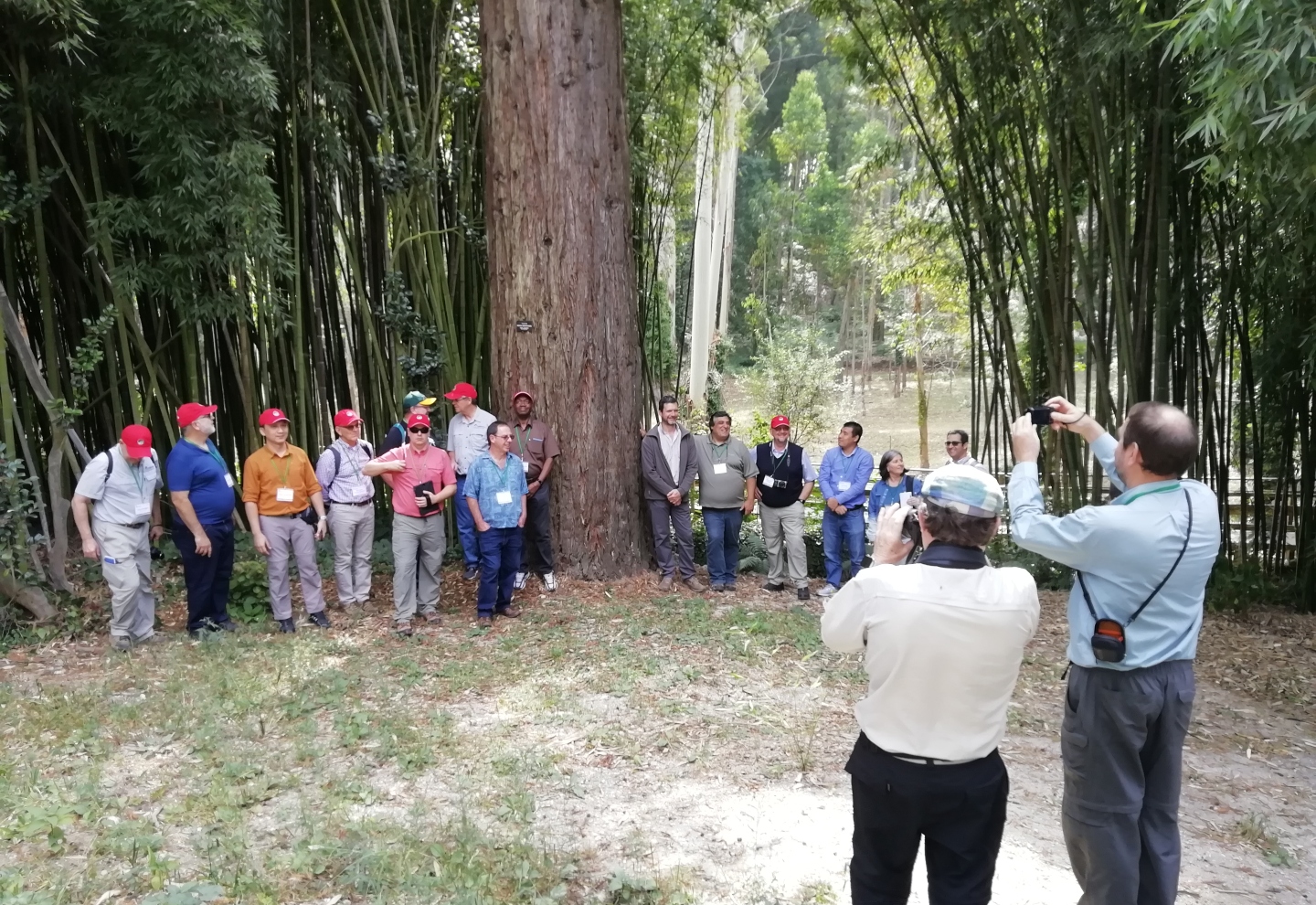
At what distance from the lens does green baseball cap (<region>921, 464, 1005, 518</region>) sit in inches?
62.1

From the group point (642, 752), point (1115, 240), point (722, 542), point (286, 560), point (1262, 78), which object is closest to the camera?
point (1262, 78)

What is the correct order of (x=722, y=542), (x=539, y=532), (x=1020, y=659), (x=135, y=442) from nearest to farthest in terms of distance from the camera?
(x=1020, y=659), (x=135, y=442), (x=539, y=532), (x=722, y=542)

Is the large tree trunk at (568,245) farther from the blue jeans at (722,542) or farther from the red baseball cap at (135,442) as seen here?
the red baseball cap at (135,442)

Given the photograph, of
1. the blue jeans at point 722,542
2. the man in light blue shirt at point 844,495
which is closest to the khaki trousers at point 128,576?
the blue jeans at point 722,542

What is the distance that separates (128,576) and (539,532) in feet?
7.17

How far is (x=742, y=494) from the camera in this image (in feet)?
18.9

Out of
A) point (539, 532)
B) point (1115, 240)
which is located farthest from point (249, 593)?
point (1115, 240)

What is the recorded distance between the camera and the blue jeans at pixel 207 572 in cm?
457

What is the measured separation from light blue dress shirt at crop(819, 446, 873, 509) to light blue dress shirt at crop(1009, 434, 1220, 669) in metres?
3.81

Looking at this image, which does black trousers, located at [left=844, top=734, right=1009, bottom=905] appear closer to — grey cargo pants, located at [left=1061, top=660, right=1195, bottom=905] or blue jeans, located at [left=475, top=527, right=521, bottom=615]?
grey cargo pants, located at [left=1061, top=660, right=1195, bottom=905]

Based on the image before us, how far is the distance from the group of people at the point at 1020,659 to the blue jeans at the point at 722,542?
3.65 metres

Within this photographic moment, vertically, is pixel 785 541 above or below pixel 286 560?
below

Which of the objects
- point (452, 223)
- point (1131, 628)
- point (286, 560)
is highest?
point (452, 223)

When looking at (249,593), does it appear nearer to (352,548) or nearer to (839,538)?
(352,548)
